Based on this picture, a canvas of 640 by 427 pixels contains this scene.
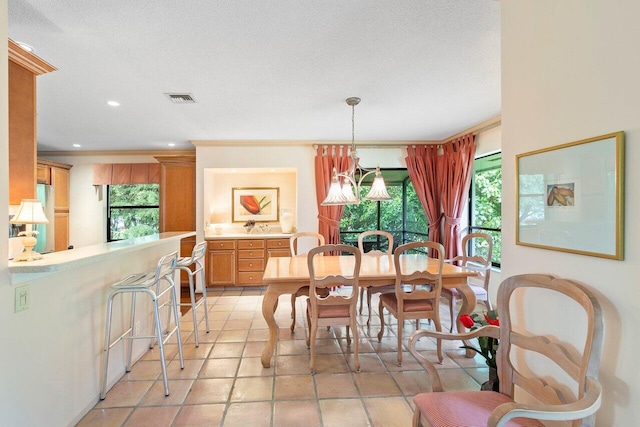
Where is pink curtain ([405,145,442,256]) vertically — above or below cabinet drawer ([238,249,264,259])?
above

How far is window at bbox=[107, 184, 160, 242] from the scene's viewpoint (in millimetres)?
5566

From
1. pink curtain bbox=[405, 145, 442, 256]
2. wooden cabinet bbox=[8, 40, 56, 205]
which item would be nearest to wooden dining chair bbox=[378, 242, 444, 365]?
pink curtain bbox=[405, 145, 442, 256]

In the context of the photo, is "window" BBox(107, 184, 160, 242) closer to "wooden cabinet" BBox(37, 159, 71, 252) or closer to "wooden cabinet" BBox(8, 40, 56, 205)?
"wooden cabinet" BBox(37, 159, 71, 252)

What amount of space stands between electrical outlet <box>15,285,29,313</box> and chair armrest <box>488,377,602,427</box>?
202 centimetres

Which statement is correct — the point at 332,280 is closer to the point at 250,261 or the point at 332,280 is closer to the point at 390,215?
the point at 250,261

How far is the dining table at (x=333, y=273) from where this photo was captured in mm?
2346

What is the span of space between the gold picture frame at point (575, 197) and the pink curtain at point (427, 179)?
11.1ft

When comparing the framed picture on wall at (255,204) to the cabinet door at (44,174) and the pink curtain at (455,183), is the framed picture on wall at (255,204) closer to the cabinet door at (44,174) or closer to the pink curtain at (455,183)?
the pink curtain at (455,183)

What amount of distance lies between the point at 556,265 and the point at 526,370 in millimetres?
567

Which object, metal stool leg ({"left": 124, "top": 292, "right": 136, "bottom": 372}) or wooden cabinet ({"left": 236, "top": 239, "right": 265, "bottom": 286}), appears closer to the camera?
metal stool leg ({"left": 124, "top": 292, "right": 136, "bottom": 372})

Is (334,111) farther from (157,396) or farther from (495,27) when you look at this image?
(157,396)

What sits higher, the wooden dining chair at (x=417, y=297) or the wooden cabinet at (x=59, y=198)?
the wooden cabinet at (x=59, y=198)

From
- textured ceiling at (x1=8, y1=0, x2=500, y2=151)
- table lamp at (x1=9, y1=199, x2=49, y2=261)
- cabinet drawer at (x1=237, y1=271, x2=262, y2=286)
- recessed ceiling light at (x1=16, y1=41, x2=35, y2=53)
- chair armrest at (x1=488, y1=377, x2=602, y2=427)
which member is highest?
textured ceiling at (x1=8, y1=0, x2=500, y2=151)

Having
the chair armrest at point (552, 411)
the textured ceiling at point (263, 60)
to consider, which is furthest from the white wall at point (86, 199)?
the chair armrest at point (552, 411)
